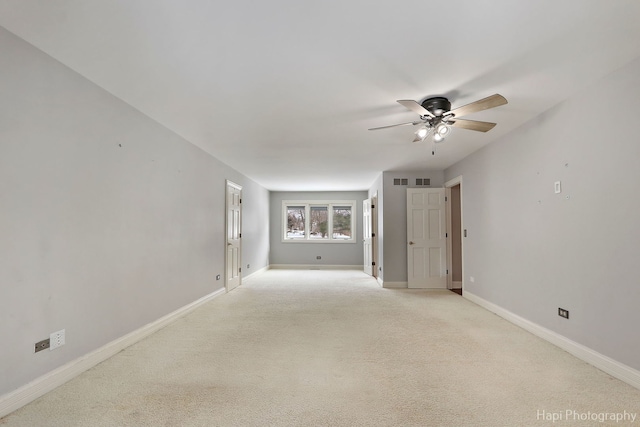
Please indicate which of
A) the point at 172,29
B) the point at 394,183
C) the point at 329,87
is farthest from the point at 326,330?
the point at 394,183

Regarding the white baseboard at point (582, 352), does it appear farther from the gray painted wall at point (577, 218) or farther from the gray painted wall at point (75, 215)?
the gray painted wall at point (75, 215)

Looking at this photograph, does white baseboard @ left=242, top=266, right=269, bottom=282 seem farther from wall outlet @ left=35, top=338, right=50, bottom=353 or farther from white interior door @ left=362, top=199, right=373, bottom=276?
wall outlet @ left=35, top=338, right=50, bottom=353

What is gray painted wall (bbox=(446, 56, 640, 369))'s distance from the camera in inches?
97.1

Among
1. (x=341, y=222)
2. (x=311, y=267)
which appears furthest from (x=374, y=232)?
(x=311, y=267)

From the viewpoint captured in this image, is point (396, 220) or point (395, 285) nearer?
point (395, 285)

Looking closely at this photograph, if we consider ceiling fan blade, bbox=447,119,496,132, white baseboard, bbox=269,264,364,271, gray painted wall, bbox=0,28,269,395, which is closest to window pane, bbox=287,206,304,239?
white baseboard, bbox=269,264,364,271

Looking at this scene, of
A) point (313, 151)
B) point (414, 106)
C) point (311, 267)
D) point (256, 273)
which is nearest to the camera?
point (414, 106)

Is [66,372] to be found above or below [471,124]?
below

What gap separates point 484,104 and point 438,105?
0.49 metres

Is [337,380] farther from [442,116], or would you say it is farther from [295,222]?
[295,222]

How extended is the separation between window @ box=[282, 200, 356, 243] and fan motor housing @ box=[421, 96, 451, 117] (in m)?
6.76

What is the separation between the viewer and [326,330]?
3.71 metres

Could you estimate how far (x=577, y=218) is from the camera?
9.77ft

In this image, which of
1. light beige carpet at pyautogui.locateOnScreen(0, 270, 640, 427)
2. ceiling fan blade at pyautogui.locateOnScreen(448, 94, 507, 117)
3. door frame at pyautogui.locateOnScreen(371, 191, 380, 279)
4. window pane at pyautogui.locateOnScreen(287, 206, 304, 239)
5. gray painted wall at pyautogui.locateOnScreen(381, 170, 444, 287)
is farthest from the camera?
window pane at pyautogui.locateOnScreen(287, 206, 304, 239)
